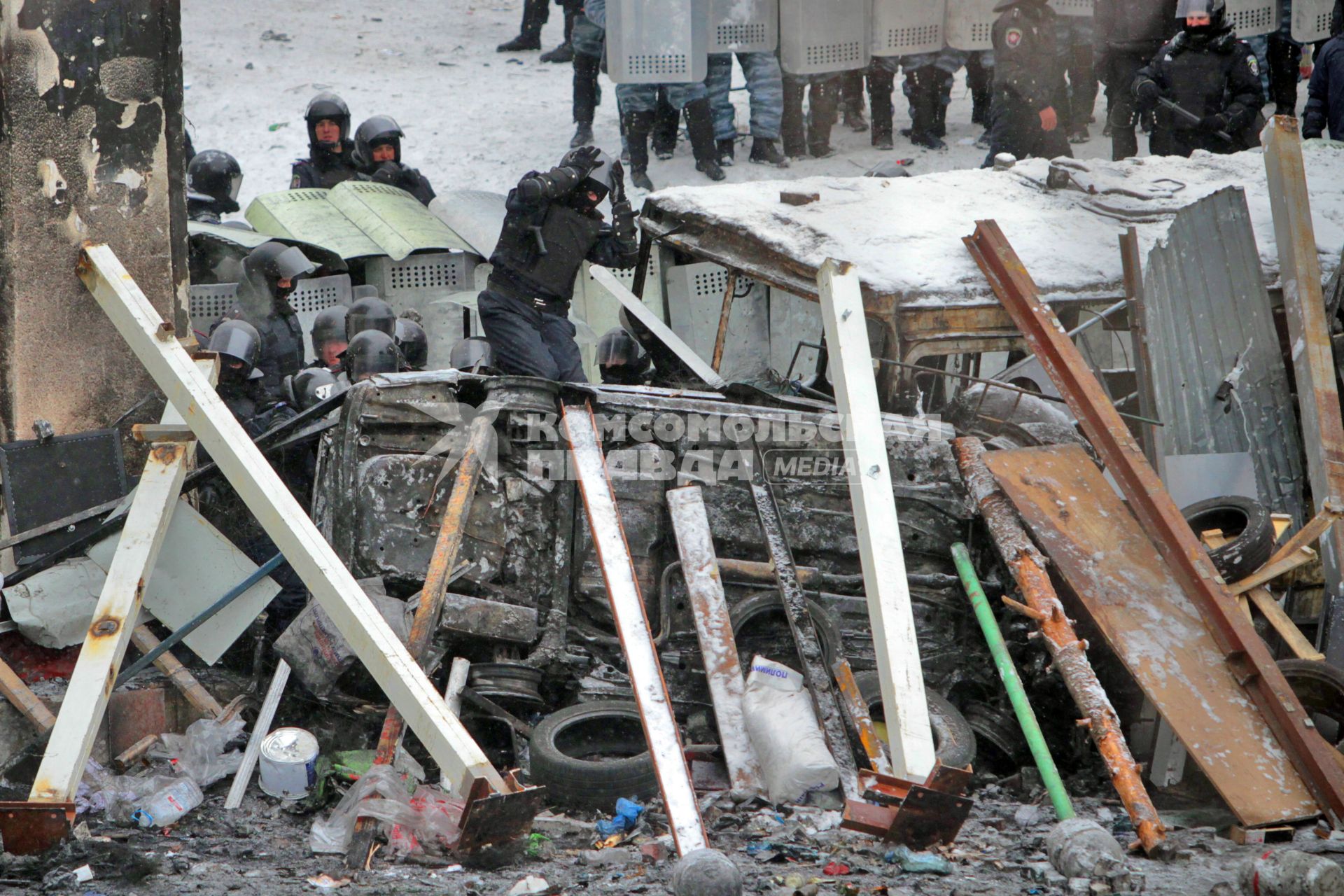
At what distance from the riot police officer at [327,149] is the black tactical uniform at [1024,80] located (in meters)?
4.98

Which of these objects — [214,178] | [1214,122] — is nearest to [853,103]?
[1214,122]

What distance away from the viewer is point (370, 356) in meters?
6.71

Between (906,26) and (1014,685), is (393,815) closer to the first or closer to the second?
(1014,685)

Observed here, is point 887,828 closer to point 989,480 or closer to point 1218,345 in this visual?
point 989,480

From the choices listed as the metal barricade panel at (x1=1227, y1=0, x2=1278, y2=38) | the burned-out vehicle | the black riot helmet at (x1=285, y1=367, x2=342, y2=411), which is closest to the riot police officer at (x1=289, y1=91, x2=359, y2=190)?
the black riot helmet at (x1=285, y1=367, x2=342, y2=411)

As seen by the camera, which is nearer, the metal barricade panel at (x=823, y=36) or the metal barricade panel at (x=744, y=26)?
the metal barricade panel at (x=744, y=26)

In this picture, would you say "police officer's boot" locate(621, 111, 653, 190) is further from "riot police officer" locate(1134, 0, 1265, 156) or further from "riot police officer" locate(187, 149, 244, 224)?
"riot police officer" locate(1134, 0, 1265, 156)

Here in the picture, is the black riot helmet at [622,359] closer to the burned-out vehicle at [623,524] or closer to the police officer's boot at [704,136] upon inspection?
the burned-out vehicle at [623,524]

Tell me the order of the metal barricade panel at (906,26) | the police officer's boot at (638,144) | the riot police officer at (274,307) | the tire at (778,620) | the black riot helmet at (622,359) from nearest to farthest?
the tire at (778,620), the black riot helmet at (622,359), the riot police officer at (274,307), the police officer's boot at (638,144), the metal barricade panel at (906,26)

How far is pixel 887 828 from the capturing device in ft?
13.4

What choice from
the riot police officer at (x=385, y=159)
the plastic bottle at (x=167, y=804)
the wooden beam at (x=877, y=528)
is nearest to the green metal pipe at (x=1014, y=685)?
the wooden beam at (x=877, y=528)

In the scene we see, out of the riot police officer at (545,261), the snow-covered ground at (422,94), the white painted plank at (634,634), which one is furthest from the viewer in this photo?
the snow-covered ground at (422,94)

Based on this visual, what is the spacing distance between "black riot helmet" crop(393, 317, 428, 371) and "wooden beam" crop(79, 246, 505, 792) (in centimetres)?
235

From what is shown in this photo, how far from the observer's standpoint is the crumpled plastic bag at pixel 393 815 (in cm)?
417
